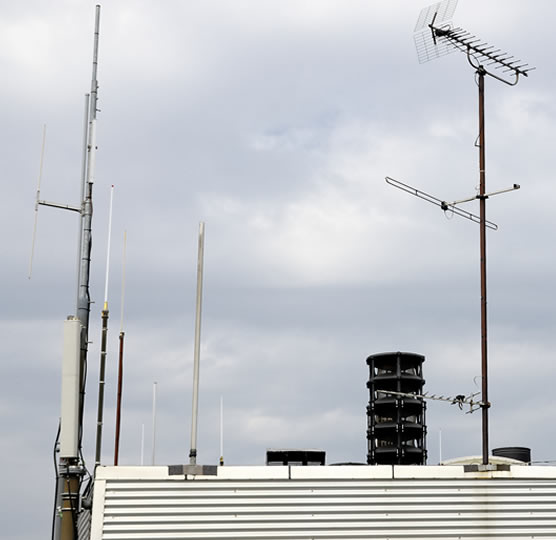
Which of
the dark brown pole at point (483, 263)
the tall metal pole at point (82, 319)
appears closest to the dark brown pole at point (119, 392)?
the tall metal pole at point (82, 319)

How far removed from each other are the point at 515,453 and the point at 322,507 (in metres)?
16.0

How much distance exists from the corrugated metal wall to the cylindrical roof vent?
1351cm

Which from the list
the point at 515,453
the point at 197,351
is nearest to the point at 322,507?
the point at 197,351

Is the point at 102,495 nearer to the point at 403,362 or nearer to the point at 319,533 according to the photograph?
the point at 319,533

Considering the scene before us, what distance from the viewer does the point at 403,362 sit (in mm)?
38438

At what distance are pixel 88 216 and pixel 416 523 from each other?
1053cm

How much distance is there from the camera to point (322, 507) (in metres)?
19.8

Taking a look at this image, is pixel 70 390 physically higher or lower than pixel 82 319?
lower

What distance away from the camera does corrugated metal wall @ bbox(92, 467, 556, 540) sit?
64.0ft

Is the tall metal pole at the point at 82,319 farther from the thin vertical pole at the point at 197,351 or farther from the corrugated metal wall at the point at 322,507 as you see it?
the thin vertical pole at the point at 197,351

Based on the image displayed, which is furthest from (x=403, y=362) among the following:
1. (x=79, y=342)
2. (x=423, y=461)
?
(x=79, y=342)

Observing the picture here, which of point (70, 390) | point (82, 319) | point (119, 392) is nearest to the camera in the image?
point (70, 390)

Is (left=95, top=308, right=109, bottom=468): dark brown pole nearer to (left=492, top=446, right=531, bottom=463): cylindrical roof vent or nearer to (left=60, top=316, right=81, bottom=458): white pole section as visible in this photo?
(left=60, top=316, right=81, bottom=458): white pole section

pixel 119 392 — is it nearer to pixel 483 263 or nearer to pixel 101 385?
pixel 101 385
